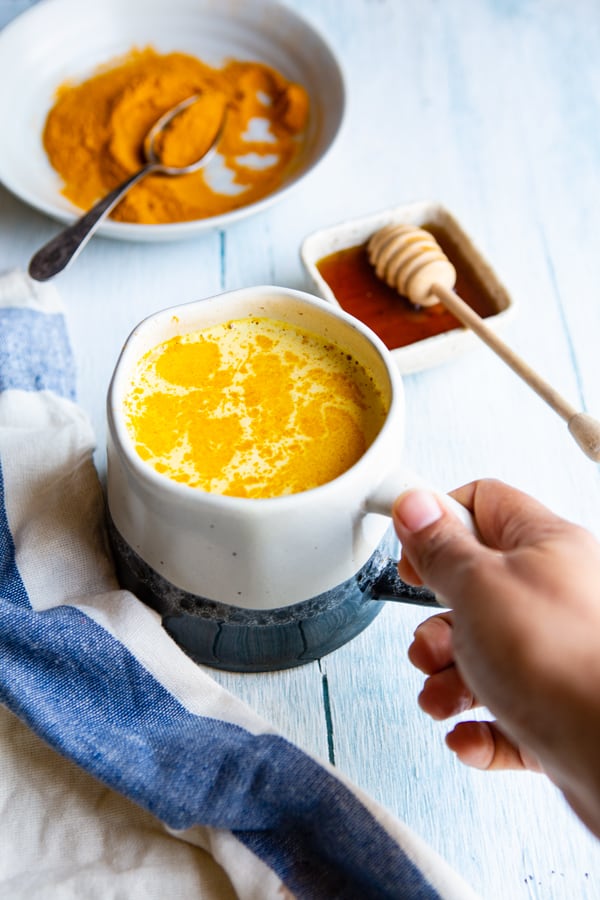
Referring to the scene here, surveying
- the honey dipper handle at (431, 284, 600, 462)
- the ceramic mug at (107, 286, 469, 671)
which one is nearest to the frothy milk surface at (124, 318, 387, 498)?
the ceramic mug at (107, 286, 469, 671)

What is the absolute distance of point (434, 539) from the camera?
619 mm

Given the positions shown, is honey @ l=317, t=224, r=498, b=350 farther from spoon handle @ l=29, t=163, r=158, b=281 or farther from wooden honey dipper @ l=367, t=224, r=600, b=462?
spoon handle @ l=29, t=163, r=158, b=281

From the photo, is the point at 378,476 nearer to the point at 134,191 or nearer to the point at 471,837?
the point at 471,837

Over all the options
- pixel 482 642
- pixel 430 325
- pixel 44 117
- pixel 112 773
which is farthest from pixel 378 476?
pixel 44 117

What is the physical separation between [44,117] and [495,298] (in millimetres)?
636

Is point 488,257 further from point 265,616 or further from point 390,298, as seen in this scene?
point 265,616

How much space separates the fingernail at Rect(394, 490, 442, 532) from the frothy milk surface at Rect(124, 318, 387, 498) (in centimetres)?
7

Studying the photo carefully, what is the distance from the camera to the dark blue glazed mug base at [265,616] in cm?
71

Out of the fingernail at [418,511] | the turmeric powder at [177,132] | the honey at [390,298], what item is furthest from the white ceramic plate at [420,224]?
the fingernail at [418,511]

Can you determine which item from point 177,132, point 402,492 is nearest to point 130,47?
point 177,132

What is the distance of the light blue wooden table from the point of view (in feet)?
2.43

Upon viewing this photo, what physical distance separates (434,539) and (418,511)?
0.02m

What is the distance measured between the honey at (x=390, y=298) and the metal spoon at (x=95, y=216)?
0.78 ft

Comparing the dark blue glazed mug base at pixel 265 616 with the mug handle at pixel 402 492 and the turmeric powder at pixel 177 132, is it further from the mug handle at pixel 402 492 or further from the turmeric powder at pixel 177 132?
the turmeric powder at pixel 177 132
